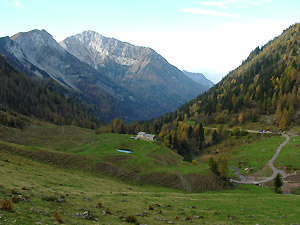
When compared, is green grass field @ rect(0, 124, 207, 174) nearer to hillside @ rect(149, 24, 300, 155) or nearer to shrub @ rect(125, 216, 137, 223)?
hillside @ rect(149, 24, 300, 155)

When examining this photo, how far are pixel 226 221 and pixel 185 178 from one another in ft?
162

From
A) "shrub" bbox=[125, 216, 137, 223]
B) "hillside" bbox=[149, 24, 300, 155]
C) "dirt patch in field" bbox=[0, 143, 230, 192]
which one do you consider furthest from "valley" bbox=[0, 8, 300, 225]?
"hillside" bbox=[149, 24, 300, 155]

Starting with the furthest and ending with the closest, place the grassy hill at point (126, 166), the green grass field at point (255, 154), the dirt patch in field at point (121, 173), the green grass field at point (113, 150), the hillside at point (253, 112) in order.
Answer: the hillside at point (253, 112) → the green grass field at point (255, 154) → the green grass field at point (113, 150) → the grassy hill at point (126, 166) → the dirt patch in field at point (121, 173)

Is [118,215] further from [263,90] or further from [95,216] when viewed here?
[263,90]

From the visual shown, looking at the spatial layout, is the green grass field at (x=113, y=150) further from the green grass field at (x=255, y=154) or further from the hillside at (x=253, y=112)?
the hillside at (x=253, y=112)

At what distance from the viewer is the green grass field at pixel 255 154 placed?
3711 inches

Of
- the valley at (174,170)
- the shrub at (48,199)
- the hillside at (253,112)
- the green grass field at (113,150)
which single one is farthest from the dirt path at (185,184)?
the hillside at (253,112)

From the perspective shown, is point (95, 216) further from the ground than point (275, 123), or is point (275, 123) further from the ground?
point (275, 123)

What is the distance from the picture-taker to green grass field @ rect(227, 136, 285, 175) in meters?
94.2

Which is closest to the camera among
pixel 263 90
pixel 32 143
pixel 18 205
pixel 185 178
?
pixel 18 205

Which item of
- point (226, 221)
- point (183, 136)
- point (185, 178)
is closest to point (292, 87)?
point (183, 136)

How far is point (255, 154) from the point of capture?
103562mm

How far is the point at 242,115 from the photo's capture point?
153125 millimetres

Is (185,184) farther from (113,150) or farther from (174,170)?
(113,150)
